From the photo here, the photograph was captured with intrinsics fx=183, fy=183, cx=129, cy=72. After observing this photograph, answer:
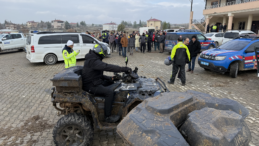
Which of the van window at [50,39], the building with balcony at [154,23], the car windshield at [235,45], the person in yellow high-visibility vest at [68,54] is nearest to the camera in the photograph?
the person in yellow high-visibility vest at [68,54]

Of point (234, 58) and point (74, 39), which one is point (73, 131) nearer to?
point (234, 58)

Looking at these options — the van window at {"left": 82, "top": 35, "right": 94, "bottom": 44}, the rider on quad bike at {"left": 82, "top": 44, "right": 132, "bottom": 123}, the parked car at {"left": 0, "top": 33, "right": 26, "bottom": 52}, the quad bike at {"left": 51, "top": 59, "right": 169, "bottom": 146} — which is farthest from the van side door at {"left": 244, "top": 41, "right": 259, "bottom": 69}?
the parked car at {"left": 0, "top": 33, "right": 26, "bottom": 52}

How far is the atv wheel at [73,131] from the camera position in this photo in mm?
3039

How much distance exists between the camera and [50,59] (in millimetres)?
10609

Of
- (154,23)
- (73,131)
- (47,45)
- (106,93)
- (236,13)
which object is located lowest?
(73,131)

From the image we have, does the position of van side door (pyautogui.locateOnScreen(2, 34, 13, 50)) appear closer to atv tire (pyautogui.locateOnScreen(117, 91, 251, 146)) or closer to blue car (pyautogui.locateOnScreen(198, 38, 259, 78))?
blue car (pyautogui.locateOnScreen(198, 38, 259, 78))

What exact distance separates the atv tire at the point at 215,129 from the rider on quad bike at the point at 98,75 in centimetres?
155

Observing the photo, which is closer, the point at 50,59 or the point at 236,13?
the point at 50,59

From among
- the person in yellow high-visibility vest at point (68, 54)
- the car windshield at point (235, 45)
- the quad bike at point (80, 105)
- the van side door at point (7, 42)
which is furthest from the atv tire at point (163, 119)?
the van side door at point (7, 42)

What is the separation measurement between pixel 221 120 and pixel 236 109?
662mm

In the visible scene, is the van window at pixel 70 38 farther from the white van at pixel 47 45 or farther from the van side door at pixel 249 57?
the van side door at pixel 249 57

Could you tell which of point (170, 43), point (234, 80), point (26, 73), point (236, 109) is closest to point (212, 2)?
point (170, 43)

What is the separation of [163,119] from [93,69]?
→ 1.75 m

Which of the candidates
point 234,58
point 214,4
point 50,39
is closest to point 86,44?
point 50,39
